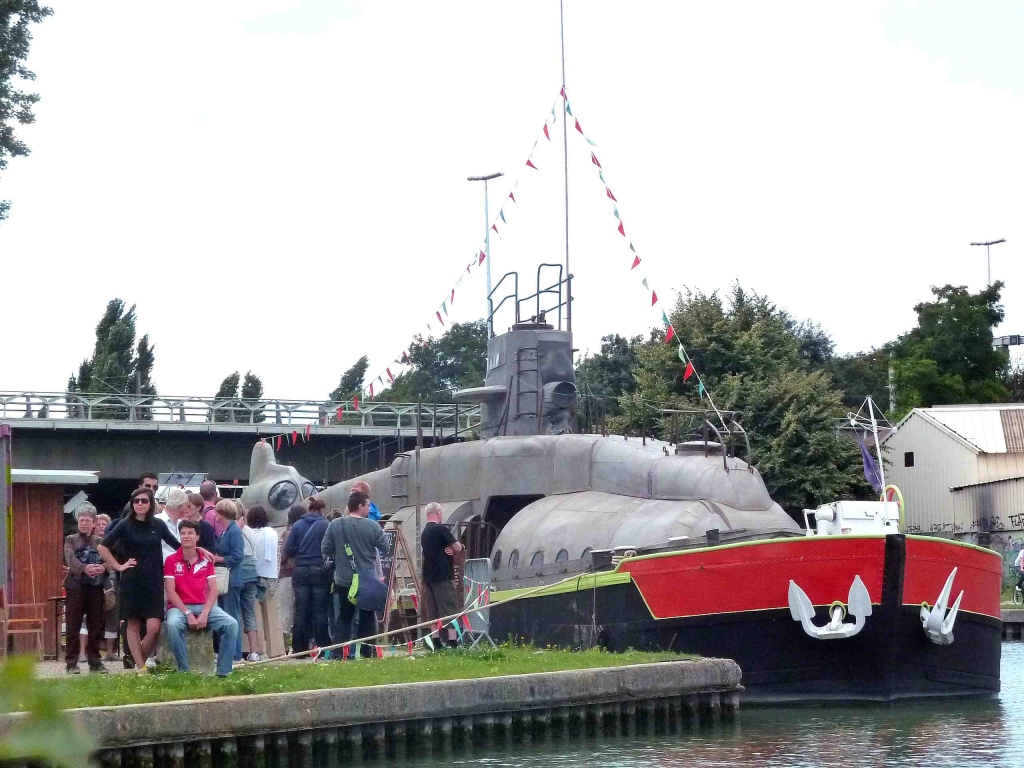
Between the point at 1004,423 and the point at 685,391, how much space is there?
1414cm

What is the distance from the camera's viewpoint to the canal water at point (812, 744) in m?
11.0

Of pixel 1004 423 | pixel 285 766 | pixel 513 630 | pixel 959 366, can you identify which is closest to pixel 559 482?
pixel 513 630

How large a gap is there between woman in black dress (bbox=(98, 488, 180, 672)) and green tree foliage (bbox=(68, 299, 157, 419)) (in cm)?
5856

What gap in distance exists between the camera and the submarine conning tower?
23062mm

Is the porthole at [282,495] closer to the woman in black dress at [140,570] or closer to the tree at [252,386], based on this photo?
the woman in black dress at [140,570]

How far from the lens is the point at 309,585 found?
607 inches

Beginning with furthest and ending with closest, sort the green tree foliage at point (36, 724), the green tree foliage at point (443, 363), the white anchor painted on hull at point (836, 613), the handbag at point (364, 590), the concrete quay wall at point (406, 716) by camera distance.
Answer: the green tree foliage at point (443, 363)
the white anchor painted on hull at point (836, 613)
the handbag at point (364, 590)
the concrete quay wall at point (406, 716)
the green tree foliage at point (36, 724)

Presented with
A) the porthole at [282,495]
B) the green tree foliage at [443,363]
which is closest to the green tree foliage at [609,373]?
the green tree foliage at [443,363]

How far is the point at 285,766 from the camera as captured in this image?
34.9ft

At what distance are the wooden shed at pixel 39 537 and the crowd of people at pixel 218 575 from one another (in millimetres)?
649

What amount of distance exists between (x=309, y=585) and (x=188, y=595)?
361 centimetres

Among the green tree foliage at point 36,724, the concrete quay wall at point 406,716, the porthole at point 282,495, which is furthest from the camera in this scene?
the porthole at point 282,495

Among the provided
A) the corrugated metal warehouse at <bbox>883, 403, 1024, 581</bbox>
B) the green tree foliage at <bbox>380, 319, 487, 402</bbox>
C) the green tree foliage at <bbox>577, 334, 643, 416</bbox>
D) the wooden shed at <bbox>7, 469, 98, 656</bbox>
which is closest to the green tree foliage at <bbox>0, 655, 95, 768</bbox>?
the wooden shed at <bbox>7, 469, 98, 656</bbox>

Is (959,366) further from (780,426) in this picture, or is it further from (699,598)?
(699,598)
